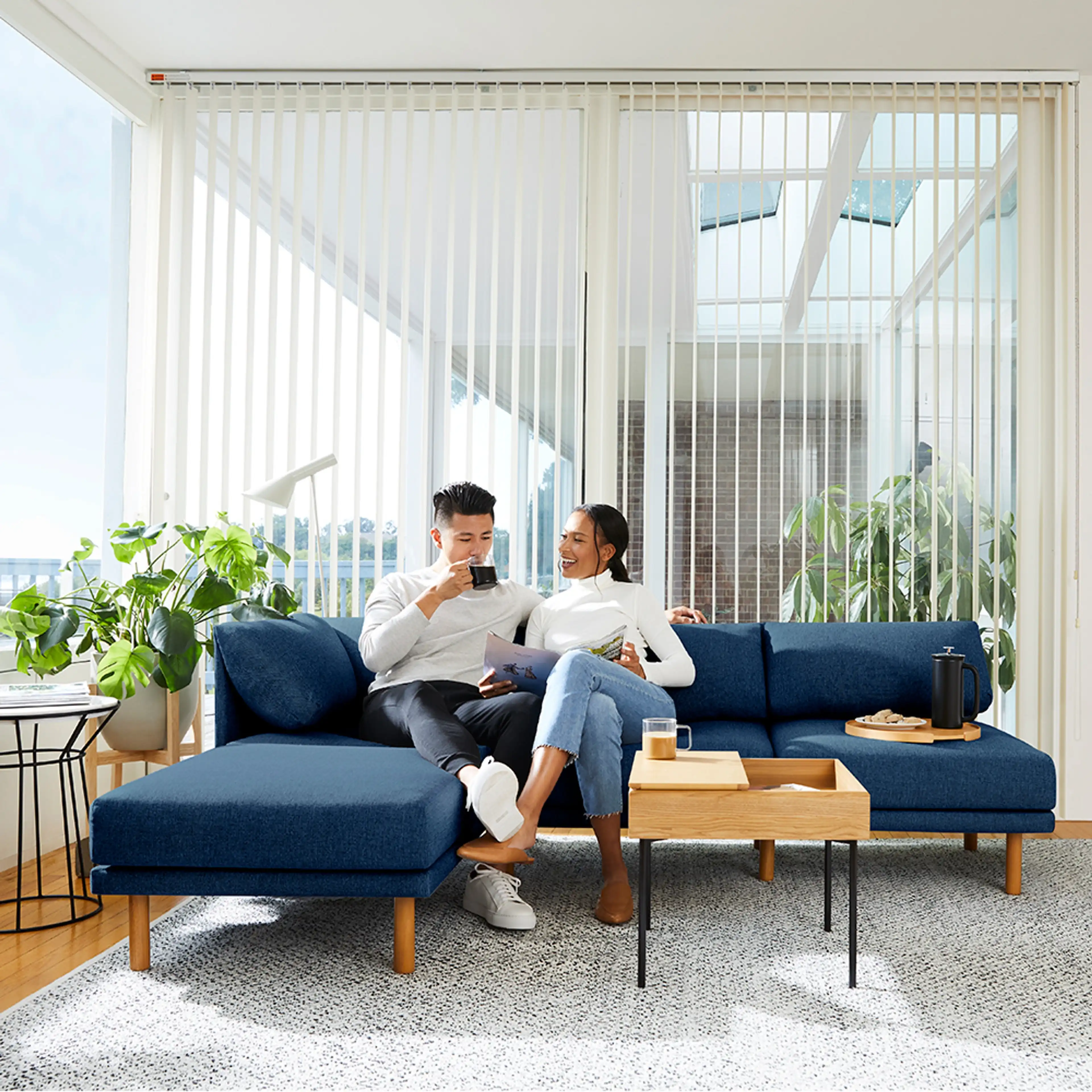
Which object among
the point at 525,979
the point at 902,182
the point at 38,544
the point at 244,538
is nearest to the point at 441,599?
the point at 244,538

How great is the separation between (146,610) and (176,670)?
1.07 feet

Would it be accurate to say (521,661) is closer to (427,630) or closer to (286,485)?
(427,630)

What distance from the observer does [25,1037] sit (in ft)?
6.32

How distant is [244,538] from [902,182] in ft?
9.29

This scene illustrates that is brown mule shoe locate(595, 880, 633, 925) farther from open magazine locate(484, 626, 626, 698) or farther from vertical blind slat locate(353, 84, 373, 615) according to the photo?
vertical blind slat locate(353, 84, 373, 615)

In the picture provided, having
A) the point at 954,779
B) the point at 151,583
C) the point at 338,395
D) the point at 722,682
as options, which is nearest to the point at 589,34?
the point at 338,395

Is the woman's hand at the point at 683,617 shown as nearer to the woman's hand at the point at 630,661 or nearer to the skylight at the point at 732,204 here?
the woman's hand at the point at 630,661

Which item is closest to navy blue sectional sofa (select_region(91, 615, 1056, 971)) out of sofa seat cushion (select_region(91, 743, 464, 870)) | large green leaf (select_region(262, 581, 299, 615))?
sofa seat cushion (select_region(91, 743, 464, 870))

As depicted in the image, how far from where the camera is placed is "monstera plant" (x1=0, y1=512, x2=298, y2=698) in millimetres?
3057

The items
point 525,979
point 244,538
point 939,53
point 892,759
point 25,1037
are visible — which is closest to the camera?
point 25,1037

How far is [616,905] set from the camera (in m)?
2.58

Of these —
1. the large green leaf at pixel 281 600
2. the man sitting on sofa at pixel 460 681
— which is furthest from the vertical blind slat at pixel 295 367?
the man sitting on sofa at pixel 460 681

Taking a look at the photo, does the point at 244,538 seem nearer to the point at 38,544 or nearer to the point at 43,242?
the point at 38,544

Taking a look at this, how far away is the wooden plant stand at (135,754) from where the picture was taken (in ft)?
10.5
